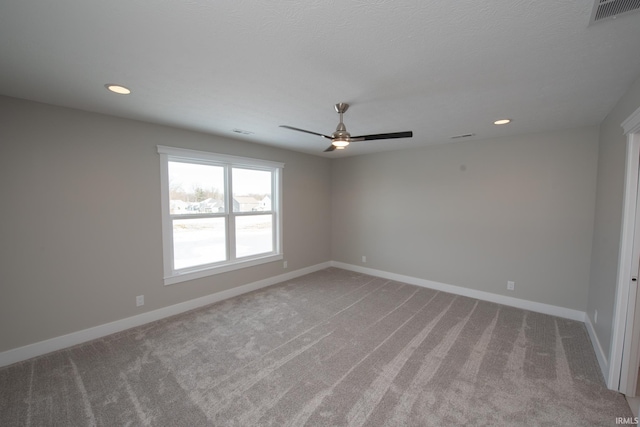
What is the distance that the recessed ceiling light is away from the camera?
2.14 meters

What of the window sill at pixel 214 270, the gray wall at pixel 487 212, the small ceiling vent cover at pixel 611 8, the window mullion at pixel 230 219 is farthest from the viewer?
the window mullion at pixel 230 219

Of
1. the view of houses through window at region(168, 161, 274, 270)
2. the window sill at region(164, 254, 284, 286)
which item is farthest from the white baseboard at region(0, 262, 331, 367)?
the view of houses through window at region(168, 161, 274, 270)

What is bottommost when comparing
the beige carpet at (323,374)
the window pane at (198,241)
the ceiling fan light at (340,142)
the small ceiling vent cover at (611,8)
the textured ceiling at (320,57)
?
the beige carpet at (323,374)

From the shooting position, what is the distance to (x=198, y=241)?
3.84 metres

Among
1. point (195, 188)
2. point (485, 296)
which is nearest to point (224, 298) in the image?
point (195, 188)

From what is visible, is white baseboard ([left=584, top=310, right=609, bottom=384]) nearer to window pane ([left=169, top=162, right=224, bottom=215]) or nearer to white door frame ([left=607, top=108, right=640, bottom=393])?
white door frame ([left=607, top=108, right=640, bottom=393])

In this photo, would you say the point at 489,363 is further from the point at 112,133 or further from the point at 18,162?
the point at 18,162

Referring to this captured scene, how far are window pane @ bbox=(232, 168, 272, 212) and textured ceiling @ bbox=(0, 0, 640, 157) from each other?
60.7 inches

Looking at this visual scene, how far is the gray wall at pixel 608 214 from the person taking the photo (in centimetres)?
224

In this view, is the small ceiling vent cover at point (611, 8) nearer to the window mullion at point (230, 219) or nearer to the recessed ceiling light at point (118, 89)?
the recessed ceiling light at point (118, 89)

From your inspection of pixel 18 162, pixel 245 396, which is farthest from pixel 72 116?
pixel 245 396

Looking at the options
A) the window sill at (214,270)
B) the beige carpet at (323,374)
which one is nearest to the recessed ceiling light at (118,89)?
the window sill at (214,270)

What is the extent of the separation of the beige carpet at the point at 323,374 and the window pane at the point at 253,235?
1.17 m

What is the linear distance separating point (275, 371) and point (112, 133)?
314cm
